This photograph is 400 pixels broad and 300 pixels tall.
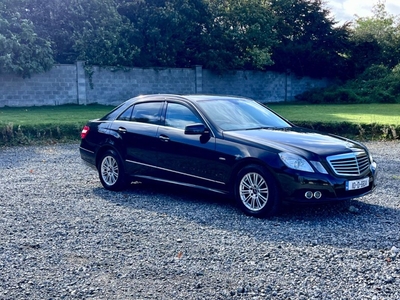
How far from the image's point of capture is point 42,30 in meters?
28.0

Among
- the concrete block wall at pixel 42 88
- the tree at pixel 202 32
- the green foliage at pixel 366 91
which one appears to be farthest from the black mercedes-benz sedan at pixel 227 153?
the green foliage at pixel 366 91

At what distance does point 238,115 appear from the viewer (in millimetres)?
7691

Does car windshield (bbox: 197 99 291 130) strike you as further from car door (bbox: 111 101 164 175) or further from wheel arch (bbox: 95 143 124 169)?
wheel arch (bbox: 95 143 124 169)

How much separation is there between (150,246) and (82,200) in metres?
2.72

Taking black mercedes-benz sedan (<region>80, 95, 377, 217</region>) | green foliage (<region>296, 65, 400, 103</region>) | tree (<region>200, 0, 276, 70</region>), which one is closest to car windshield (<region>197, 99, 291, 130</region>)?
black mercedes-benz sedan (<region>80, 95, 377, 217</region>)

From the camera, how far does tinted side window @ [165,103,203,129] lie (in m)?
7.52

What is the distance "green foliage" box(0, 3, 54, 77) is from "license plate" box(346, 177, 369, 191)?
67.4 ft

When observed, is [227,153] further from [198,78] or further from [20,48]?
[198,78]

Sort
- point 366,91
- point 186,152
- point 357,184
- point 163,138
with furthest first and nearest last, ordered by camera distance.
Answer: point 366,91, point 163,138, point 186,152, point 357,184

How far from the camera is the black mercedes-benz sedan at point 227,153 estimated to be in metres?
6.31

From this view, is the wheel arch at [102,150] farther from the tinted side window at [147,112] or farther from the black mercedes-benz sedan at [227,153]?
the tinted side window at [147,112]

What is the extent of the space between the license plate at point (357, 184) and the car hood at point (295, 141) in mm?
422

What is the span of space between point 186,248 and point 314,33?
35.8 m

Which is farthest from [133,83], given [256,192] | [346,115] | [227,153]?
[256,192]
